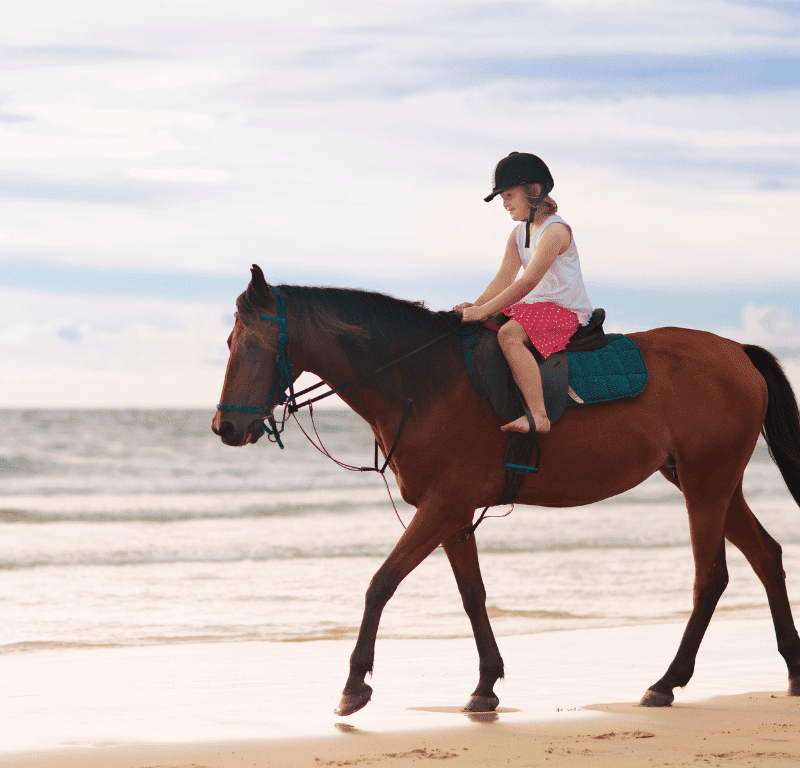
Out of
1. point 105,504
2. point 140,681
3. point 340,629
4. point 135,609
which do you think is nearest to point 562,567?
point 340,629

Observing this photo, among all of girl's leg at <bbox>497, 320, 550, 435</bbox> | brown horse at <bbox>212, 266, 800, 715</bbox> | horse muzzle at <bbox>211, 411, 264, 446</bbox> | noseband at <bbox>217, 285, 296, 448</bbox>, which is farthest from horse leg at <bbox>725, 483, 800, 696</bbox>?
horse muzzle at <bbox>211, 411, 264, 446</bbox>

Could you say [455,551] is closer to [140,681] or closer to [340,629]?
[140,681]

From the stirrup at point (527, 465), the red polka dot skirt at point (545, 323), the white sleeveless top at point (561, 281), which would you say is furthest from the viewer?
the white sleeveless top at point (561, 281)

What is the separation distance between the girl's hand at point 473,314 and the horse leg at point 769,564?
1657mm

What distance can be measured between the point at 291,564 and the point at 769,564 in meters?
6.21

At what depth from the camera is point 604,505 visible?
1761 centimetres

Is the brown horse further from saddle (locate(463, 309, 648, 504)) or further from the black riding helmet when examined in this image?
the black riding helmet

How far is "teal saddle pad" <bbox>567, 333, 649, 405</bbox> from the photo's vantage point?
178 inches

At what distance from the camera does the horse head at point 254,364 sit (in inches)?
163

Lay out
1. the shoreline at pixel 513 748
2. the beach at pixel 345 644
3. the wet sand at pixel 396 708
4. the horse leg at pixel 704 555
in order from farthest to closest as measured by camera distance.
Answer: the horse leg at pixel 704 555 < the beach at pixel 345 644 < the wet sand at pixel 396 708 < the shoreline at pixel 513 748

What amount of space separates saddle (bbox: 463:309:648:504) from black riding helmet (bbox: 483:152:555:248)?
1.93 ft

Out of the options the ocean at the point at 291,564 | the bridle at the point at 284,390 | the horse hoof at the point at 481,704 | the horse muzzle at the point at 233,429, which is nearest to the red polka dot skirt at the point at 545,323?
the bridle at the point at 284,390

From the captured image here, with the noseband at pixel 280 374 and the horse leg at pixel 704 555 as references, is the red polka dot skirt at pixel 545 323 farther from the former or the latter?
the noseband at pixel 280 374

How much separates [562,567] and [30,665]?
5962 millimetres
